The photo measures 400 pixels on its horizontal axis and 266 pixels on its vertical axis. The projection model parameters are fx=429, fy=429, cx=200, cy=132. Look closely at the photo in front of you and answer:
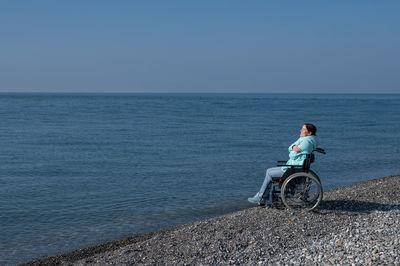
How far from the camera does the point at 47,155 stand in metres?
18.0

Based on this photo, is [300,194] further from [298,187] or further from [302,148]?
[302,148]

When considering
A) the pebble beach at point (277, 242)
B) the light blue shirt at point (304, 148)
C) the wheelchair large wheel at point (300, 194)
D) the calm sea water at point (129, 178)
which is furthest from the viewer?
the calm sea water at point (129, 178)

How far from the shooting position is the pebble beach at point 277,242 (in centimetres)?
543

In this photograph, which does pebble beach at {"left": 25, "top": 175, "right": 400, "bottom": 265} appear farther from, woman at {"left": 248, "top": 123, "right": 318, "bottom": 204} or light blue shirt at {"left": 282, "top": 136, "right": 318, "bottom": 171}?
light blue shirt at {"left": 282, "top": 136, "right": 318, "bottom": 171}

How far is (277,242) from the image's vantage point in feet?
20.3

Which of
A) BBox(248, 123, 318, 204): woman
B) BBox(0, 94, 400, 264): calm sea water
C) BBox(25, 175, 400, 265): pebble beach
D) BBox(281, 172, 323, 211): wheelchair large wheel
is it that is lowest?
BBox(0, 94, 400, 264): calm sea water

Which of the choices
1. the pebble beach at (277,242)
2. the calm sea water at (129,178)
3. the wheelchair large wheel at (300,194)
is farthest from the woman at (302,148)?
the calm sea water at (129,178)

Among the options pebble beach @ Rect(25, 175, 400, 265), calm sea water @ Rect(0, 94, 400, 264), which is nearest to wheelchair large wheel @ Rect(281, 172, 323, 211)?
pebble beach @ Rect(25, 175, 400, 265)

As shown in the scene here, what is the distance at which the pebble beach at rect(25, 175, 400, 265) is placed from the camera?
5426 millimetres

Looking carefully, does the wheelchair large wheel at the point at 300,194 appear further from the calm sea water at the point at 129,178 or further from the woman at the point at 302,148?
the calm sea water at the point at 129,178

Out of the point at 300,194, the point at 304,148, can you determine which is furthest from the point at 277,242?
the point at 304,148

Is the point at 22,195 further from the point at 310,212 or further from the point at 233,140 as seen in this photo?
the point at 233,140

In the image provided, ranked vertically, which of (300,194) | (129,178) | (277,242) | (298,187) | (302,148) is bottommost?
(129,178)

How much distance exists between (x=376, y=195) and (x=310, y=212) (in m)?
2.14
